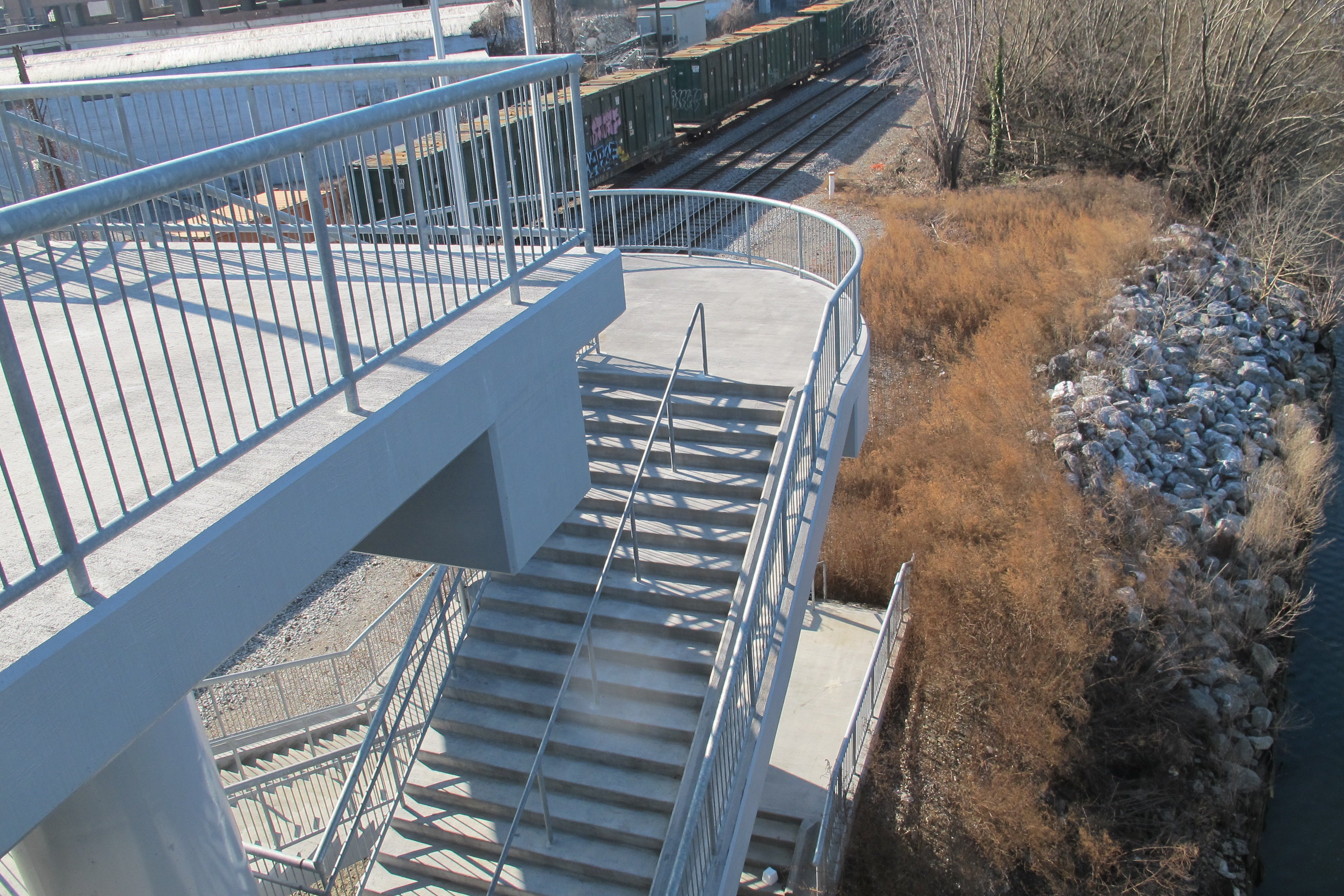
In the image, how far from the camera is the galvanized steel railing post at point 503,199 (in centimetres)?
526

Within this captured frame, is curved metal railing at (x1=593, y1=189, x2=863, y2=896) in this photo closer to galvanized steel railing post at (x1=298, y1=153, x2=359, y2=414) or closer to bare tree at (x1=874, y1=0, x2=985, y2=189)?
galvanized steel railing post at (x1=298, y1=153, x2=359, y2=414)

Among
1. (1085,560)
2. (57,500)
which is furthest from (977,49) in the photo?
(57,500)

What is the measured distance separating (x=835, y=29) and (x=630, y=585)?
41.2m

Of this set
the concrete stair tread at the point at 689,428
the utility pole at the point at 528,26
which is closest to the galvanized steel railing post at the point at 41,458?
the utility pole at the point at 528,26

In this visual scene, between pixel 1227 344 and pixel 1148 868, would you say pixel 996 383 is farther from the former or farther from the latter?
pixel 1148 868

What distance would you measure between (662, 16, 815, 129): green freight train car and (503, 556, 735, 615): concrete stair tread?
24606mm

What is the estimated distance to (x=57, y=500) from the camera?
3.04 meters

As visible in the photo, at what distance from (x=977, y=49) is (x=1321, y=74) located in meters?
7.94

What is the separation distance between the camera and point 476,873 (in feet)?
25.0

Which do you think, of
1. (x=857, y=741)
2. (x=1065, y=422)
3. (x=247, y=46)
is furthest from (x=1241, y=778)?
(x=247, y=46)

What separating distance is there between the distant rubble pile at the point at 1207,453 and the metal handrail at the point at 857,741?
2816mm

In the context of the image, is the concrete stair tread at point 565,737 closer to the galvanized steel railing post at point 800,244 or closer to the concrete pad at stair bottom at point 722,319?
the concrete pad at stair bottom at point 722,319

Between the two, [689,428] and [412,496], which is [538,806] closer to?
[412,496]

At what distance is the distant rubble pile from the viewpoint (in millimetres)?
13352
